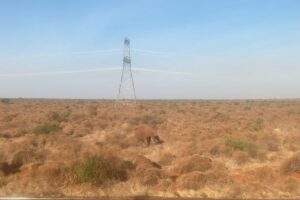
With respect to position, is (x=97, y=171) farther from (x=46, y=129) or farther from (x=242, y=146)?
(x=46, y=129)

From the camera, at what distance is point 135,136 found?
30.4m

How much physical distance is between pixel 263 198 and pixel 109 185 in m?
4.74

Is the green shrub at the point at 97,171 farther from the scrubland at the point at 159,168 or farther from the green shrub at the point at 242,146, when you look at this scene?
the green shrub at the point at 242,146

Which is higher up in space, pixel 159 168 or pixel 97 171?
pixel 97 171

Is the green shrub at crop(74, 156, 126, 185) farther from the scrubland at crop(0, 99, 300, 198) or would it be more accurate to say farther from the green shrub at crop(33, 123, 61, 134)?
the green shrub at crop(33, 123, 61, 134)

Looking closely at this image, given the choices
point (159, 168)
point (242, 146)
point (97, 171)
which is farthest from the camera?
point (242, 146)

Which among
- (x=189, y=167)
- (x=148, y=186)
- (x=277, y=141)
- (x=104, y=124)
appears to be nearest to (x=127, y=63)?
(x=104, y=124)

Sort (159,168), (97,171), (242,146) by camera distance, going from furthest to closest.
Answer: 1. (242,146)
2. (159,168)
3. (97,171)

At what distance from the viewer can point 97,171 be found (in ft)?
49.3

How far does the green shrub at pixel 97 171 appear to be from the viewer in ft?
48.6

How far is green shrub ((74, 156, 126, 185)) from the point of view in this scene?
14828 millimetres

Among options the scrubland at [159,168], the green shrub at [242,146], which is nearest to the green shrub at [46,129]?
the scrubland at [159,168]

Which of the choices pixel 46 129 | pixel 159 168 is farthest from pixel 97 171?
pixel 46 129

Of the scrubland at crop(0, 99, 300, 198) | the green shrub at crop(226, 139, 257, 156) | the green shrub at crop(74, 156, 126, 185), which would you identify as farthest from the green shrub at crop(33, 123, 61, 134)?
the green shrub at crop(74, 156, 126, 185)
